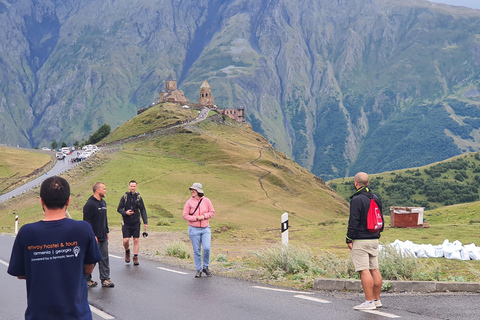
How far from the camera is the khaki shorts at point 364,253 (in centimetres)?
1070

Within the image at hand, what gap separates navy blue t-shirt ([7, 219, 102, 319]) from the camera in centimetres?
625

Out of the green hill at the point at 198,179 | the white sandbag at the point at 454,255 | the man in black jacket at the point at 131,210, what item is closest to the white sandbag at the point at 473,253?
the white sandbag at the point at 454,255

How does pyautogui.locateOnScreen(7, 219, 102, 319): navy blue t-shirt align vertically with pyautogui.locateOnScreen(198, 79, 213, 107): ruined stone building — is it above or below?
below

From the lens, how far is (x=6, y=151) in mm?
104875

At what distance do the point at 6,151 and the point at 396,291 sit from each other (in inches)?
4088

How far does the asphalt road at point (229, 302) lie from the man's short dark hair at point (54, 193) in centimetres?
473

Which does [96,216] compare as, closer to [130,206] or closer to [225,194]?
[130,206]

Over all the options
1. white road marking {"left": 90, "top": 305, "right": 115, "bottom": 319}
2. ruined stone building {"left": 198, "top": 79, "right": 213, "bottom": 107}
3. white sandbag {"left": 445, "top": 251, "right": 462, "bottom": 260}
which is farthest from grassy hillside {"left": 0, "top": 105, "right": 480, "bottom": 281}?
ruined stone building {"left": 198, "top": 79, "right": 213, "bottom": 107}

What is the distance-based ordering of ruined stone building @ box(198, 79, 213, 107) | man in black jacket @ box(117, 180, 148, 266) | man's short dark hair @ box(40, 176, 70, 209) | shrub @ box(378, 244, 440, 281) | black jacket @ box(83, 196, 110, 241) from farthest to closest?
ruined stone building @ box(198, 79, 213, 107)
man in black jacket @ box(117, 180, 148, 266)
black jacket @ box(83, 196, 110, 241)
shrub @ box(378, 244, 440, 281)
man's short dark hair @ box(40, 176, 70, 209)

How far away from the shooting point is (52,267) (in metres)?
6.33

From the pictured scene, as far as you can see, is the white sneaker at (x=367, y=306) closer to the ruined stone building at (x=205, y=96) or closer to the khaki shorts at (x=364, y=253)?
the khaki shorts at (x=364, y=253)

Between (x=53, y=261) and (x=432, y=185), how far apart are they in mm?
132118

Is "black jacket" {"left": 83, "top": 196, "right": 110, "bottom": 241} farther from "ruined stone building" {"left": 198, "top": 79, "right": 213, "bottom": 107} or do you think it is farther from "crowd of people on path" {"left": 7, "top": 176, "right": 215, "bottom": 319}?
"ruined stone building" {"left": 198, "top": 79, "right": 213, "bottom": 107}

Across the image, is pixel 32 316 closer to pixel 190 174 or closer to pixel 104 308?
pixel 104 308
